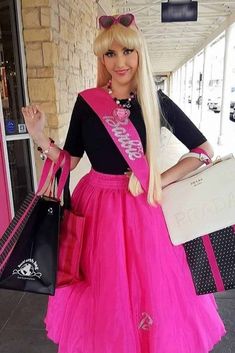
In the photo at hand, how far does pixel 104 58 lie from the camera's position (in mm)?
1383

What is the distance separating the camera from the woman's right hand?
138 centimetres

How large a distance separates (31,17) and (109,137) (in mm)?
1753

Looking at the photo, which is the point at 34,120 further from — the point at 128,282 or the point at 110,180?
the point at 128,282

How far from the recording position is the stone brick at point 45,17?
8.61 ft

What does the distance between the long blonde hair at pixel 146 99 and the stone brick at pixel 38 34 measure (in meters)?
1.49

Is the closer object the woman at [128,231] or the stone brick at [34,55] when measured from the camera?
the woman at [128,231]

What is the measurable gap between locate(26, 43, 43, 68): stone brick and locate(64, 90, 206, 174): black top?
57.5 inches

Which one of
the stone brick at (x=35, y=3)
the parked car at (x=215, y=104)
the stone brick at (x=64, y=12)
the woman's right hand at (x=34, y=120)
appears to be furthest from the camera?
the parked car at (x=215, y=104)

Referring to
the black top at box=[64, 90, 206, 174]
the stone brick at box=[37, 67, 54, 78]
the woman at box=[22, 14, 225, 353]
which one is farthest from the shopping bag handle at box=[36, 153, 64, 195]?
the stone brick at box=[37, 67, 54, 78]

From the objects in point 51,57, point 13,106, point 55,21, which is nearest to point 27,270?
point 13,106

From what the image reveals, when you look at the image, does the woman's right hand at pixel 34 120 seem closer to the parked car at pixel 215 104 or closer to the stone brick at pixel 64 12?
the stone brick at pixel 64 12

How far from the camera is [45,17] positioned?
2641 mm

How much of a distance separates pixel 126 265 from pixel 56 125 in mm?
1699

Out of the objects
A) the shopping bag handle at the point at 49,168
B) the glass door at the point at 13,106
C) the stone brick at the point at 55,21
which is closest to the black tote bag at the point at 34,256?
the shopping bag handle at the point at 49,168
